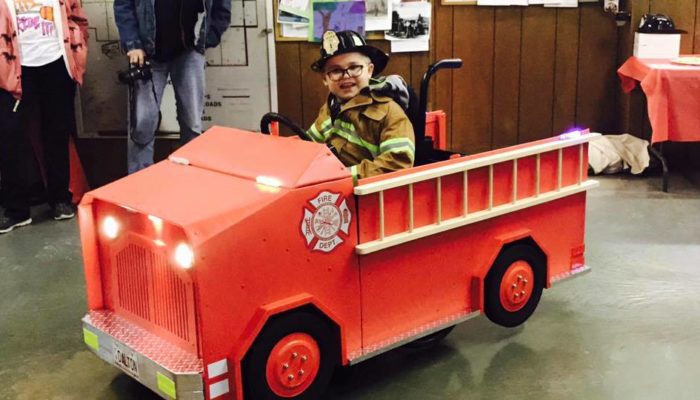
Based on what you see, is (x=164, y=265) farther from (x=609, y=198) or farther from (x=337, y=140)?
(x=609, y=198)

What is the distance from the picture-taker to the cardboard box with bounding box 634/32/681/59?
473 cm

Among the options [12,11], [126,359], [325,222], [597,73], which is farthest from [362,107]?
Answer: [597,73]

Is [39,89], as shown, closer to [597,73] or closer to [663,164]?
[597,73]

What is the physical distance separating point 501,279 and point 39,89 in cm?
283

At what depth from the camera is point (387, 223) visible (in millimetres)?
2352

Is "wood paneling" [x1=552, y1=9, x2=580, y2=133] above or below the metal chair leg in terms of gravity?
above

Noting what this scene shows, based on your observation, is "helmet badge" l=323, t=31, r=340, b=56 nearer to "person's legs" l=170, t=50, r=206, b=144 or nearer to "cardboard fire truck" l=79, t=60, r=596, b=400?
"cardboard fire truck" l=79, t=60, r=596, b=400

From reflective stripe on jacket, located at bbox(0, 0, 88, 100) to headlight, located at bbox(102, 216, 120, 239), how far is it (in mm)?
2002

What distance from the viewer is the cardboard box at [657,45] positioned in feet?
15.5

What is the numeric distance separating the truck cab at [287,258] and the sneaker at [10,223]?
203 centimetres

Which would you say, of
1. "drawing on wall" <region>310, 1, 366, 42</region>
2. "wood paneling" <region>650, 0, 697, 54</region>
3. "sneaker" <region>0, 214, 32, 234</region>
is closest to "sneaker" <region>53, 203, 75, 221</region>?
"sneaker" <region>0, 214, 32, 234</region>

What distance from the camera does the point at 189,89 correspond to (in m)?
4.29

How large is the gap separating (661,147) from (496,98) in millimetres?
1049

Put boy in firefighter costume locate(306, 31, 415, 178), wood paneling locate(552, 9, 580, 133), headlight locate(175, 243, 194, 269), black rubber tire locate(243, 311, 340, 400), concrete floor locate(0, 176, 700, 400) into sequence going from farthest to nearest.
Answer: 1. wood paneling locate(552, 9, 580, 133)
2. boy in firefighter costume locate(306, 31, 415, 178)
3. concrete floor locate(0, 176, 700, 400)
4. black rubber tire locate(243, 311, 340, 400)
5. headlight locate(175, 243, 194, 269)
